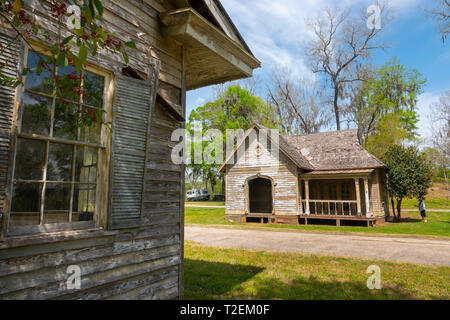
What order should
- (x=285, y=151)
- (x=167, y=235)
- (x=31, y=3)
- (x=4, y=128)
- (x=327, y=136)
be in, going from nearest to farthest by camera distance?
(x=4, y=128) → (x=31, y=3) → (x=167, y=235) → (x=285, y=151) → (x=327, y=136)

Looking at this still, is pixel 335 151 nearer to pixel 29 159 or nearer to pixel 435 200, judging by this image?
pixel 29 159

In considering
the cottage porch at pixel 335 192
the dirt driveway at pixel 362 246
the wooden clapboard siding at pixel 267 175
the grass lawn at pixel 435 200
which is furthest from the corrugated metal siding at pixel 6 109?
the grass lawn at pixel 435 200

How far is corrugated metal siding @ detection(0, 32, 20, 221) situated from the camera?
8.46 ft

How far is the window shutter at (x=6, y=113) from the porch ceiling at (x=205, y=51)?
2.33m

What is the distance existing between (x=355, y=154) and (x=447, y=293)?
14.2m

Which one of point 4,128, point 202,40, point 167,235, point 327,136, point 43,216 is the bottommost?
point 167,235

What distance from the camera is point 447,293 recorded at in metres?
5.42

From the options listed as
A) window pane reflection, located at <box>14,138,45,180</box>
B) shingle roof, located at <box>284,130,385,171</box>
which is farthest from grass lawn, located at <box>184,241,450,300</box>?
shingle roof, located at <box>284,130,385,171</box>

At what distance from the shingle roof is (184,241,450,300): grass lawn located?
11.1m

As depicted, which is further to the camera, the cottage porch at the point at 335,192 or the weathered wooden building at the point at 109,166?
the cottage porch at the point at 335,192

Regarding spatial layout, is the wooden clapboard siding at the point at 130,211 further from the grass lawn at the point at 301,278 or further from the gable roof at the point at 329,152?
the gable roof at the point at 329,152

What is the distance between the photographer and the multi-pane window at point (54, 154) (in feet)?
9.34
